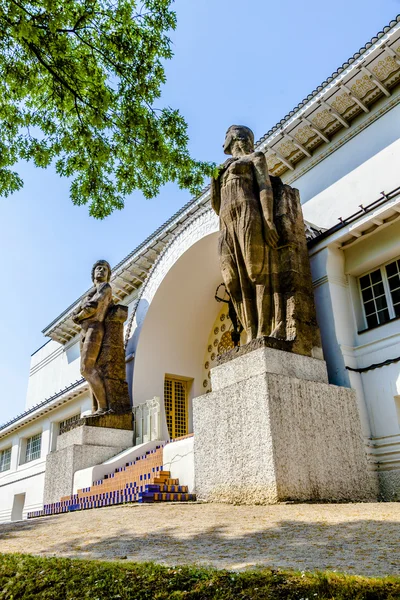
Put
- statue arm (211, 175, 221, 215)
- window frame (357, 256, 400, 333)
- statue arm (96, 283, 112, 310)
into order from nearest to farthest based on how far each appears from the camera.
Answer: window frame (357, 256, 400, 333) → statue arm (211, 175, 221, 215) → statue arm (96, 283, 112, 310)

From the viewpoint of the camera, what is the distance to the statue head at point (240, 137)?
909 centimetres

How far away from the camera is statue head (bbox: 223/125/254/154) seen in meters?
9.09

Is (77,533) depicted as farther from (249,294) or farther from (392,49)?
(392,49)

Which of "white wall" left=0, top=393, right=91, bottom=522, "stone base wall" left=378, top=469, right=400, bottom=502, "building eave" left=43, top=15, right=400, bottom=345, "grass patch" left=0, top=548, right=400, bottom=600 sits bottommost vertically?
"grass patch" left=0, top=548, right=400, bottom=600

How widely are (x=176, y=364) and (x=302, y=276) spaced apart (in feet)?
22.4

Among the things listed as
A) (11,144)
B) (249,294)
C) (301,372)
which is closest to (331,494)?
(301,372)

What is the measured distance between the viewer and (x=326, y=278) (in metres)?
8.93

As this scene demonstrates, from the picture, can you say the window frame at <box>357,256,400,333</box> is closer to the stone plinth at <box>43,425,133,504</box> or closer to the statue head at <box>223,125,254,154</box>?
the statue head at <box>223,125,254,154</box>

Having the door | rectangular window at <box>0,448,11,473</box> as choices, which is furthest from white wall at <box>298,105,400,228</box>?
rectangular window at <box>0,448,11,473</box>

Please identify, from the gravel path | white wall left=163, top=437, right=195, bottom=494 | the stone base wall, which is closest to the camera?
the gravel path

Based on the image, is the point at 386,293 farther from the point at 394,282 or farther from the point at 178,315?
the point at 178,315

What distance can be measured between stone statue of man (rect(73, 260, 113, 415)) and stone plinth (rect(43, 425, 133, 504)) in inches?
31.2

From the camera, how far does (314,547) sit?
357 centimetres

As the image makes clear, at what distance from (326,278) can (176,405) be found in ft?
23.4
